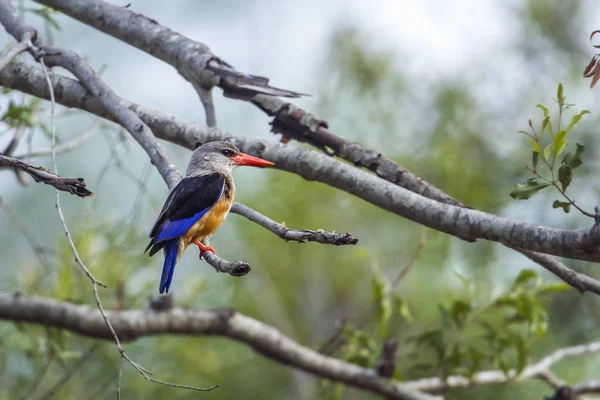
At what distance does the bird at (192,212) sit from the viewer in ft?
9.05

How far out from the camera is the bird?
2.76 metres

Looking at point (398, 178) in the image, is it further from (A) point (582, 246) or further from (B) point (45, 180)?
(B) point (45, 180)

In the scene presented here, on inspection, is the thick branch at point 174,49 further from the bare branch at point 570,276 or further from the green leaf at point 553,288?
the green leaf at point 553,288

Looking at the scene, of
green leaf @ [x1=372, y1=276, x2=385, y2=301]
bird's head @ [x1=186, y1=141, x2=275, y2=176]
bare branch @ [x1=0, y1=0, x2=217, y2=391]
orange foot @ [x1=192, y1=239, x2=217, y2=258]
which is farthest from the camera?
green leaf @ [x1=372, y1=276, x2=385, y2=301]

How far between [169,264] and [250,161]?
0.65m

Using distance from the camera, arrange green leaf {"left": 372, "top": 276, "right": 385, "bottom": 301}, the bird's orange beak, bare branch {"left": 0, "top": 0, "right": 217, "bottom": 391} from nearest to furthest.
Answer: bare branch {"left": 0, "top": 0, "right": 217, "bottom": 391} → the bird's orange beak → green leaf {"left": 372, "top": 276, "right": 385, "bottom": 301}

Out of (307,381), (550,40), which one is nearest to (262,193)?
(307,381)

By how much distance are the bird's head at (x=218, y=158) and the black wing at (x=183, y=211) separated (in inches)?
11.1

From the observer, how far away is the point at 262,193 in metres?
6.84

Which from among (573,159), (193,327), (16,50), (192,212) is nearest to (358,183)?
(192,212)

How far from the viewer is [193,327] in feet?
13.7

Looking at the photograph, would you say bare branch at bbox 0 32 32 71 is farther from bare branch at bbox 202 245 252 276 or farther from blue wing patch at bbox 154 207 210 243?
bare branch at bbox 202 245 252 276

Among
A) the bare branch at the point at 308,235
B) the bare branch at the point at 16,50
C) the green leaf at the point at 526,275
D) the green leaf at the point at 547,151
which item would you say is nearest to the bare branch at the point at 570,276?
the green leaf at the point at 547,151

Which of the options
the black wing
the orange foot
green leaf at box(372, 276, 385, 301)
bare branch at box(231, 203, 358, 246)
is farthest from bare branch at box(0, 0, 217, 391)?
green leaf at box(372, 276, 385, 301)
